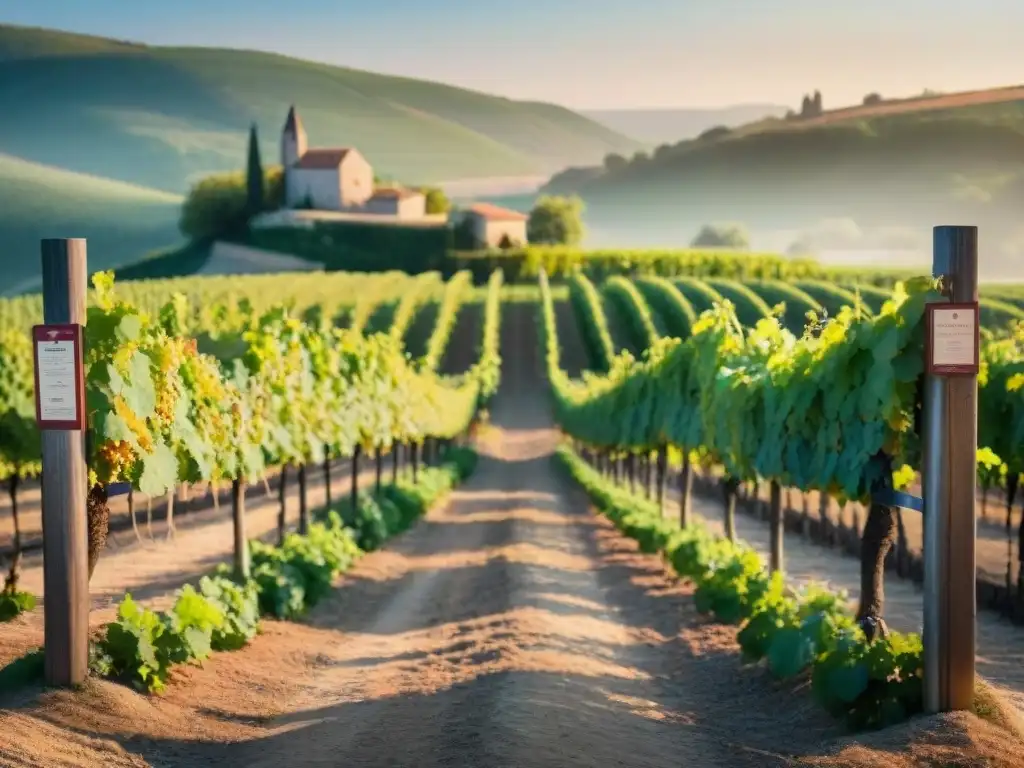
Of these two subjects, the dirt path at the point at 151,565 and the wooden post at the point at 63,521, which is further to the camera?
the dirt path at the point at 151,565

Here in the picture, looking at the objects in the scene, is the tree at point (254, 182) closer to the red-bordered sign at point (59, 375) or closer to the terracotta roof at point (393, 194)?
the terracotta roof at point (393, 194)

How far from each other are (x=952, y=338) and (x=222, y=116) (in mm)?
157744

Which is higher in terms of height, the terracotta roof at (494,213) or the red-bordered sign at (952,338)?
the terracotta roof at (494,213)

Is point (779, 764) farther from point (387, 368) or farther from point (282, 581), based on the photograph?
point (387, 368)

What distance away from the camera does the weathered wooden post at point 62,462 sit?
25.2 ft

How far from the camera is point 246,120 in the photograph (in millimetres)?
157125

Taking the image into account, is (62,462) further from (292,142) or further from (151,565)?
(292,142)

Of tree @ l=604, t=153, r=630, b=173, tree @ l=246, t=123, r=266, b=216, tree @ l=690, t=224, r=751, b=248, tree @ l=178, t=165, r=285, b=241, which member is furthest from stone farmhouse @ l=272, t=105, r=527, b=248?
tree @ l=604, t=153, r=630, b=173

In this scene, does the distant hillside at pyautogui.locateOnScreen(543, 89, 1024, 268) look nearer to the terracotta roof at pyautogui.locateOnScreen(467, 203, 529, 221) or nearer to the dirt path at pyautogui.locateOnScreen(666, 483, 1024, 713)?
the terracotta roof at pyautogui.locateOnScreen(467, 203, 529, 221)

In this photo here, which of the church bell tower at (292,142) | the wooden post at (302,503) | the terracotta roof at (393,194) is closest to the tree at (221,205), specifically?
the church bell tower at (292,142)

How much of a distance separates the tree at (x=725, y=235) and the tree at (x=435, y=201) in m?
31.0

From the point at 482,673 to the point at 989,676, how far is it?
16.1 ft

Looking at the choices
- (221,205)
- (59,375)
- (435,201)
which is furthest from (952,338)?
(435,201)

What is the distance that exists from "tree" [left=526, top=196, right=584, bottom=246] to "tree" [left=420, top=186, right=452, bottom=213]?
26.9 ft
